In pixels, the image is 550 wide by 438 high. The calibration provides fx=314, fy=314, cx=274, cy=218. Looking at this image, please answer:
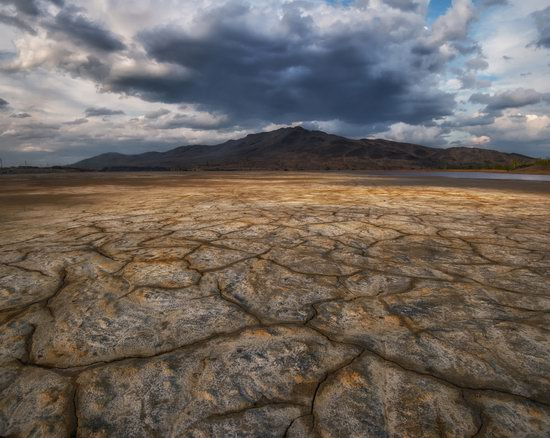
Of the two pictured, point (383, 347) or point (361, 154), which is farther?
point (361, 154)

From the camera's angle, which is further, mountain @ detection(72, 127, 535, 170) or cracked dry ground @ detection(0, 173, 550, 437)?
mountain @ detection(72, 127, 535, 170)

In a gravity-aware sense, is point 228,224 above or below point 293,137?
below

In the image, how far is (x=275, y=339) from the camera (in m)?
1.20

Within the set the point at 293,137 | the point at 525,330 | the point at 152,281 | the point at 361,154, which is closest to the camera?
the point at 525,330

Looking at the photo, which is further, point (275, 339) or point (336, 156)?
point (336, 156)

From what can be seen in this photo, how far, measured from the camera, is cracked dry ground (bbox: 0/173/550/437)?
851 mm

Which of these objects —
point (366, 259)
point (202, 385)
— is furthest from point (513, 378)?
point (366, 259)

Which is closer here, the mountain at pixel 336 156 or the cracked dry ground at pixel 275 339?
the cracked dry ground at pixel 275 339

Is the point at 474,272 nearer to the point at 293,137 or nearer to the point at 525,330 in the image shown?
the point at 525,330

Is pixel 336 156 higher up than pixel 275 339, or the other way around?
pixel 336 156

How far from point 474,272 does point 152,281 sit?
1899mm

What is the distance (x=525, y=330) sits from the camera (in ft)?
4.10

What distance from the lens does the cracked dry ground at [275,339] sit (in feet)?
2.79

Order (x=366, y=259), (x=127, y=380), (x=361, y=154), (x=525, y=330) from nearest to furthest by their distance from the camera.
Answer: (x=127, y=380)
(x=525, y=330)
(x=366, y=259)
(x=361, y=154)
